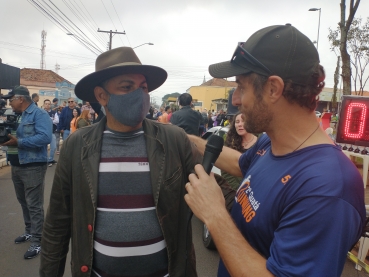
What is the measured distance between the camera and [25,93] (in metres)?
4.21

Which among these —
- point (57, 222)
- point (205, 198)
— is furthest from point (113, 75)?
point (205, 198)

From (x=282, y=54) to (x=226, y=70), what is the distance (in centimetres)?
29

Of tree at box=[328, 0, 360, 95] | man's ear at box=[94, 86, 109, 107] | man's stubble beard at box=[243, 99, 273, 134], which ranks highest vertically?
tree at box=[328, 0, 360, 95]

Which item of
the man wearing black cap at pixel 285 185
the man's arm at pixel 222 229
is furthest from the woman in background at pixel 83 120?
the man's arm at pixel 222 229

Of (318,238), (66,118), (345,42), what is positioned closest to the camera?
(318,238)

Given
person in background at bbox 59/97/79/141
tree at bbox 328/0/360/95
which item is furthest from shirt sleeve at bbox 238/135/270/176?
tree at bbox 328/0/360/95

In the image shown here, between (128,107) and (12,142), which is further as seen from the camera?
(12,142)

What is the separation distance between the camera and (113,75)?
2037 mm

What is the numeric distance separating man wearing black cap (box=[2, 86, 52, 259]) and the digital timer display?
11.8ft

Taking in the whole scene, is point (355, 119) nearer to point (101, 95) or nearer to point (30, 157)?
point (101, 95)

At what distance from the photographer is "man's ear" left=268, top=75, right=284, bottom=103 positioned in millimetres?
1282

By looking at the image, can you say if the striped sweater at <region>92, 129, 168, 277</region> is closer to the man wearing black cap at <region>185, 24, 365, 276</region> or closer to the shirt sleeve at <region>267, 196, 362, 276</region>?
the man wearing black cap at <region>185, 24, 365, 276</region>

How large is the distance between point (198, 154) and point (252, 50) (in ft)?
3.21

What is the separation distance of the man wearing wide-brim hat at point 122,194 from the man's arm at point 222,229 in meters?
0.51
